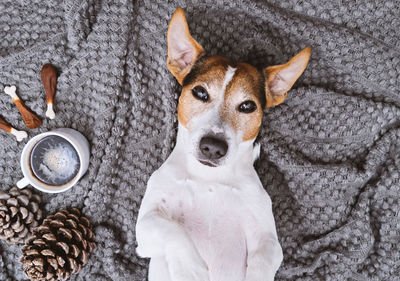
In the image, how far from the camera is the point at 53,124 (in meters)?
1.84

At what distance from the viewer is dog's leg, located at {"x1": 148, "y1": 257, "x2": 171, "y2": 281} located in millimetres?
1522

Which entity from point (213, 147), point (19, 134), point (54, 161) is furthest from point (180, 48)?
point (19, 134)

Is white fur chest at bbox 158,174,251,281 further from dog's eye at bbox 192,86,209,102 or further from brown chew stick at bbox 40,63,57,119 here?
brown chew stick at bbox 40,63,57,119

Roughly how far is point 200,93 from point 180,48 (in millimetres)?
225

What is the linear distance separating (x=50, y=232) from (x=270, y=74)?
1.18 m

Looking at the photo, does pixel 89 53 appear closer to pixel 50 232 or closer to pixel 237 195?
pixel 50 232

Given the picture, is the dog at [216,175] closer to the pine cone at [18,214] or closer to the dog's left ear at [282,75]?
the dog's left ear at [282,75]

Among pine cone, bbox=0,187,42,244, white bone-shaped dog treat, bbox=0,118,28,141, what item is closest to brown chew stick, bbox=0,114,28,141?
white bone-shaped dog treat, bbox=0,118,28,141

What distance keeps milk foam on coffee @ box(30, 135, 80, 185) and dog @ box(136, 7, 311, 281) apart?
40 centimetres

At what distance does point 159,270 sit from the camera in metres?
1.55

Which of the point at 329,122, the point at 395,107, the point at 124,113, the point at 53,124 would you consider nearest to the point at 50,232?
the point at 53,124

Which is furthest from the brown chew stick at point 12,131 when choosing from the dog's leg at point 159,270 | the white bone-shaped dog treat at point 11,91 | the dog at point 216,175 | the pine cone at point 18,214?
the dog's leg at point 159,270

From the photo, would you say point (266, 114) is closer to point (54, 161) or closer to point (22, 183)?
point (54, 161)

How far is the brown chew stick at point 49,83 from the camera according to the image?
5.90ft
